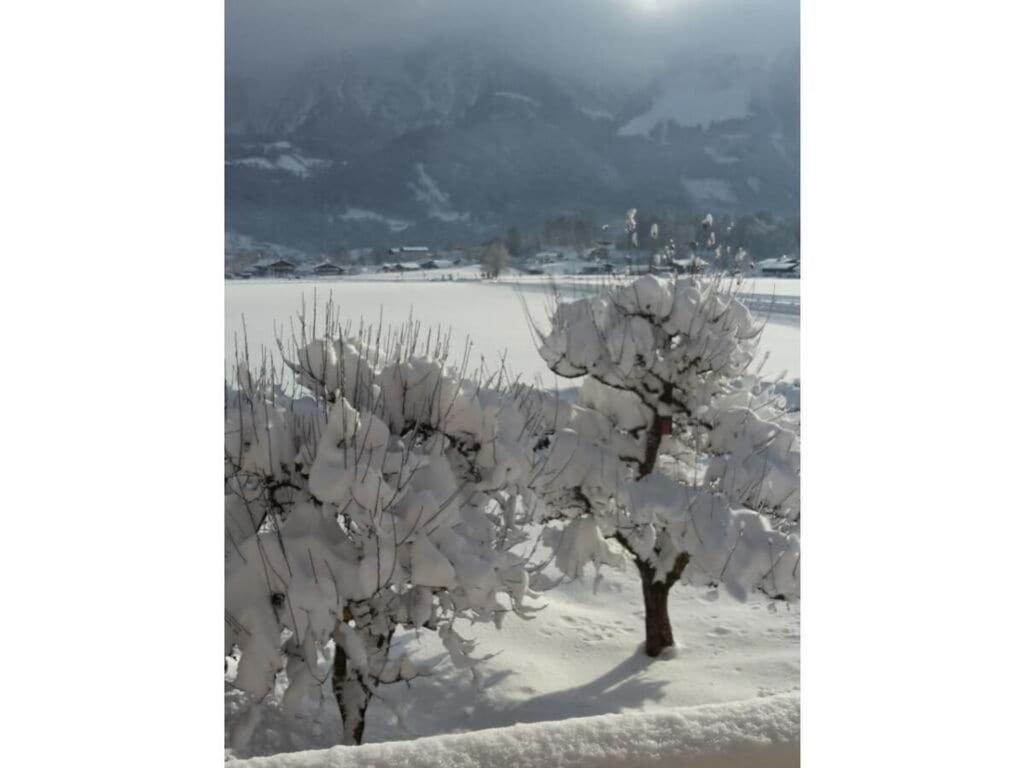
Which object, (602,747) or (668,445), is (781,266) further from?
(602,747)

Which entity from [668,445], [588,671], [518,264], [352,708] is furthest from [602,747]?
[668,445]

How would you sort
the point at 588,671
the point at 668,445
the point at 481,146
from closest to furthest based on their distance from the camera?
the point at 481,146, the point at 588,671, the point at 668,445

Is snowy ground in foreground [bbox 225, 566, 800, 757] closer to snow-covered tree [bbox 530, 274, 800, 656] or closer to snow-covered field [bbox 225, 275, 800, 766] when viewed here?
snow-covered field [bbox 225, 275, 800, 766]

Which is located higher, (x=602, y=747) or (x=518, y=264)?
(x=518, y=264)

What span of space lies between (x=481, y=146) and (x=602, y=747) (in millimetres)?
2403

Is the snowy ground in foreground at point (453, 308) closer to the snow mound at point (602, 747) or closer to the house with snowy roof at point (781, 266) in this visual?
the house with snowy roof at point (781, 266)

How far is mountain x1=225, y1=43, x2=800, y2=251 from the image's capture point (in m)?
2.18

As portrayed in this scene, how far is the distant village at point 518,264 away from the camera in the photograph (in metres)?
2.04

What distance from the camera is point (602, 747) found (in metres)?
1.07

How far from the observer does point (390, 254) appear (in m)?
2.33

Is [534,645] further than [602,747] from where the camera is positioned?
Yes
